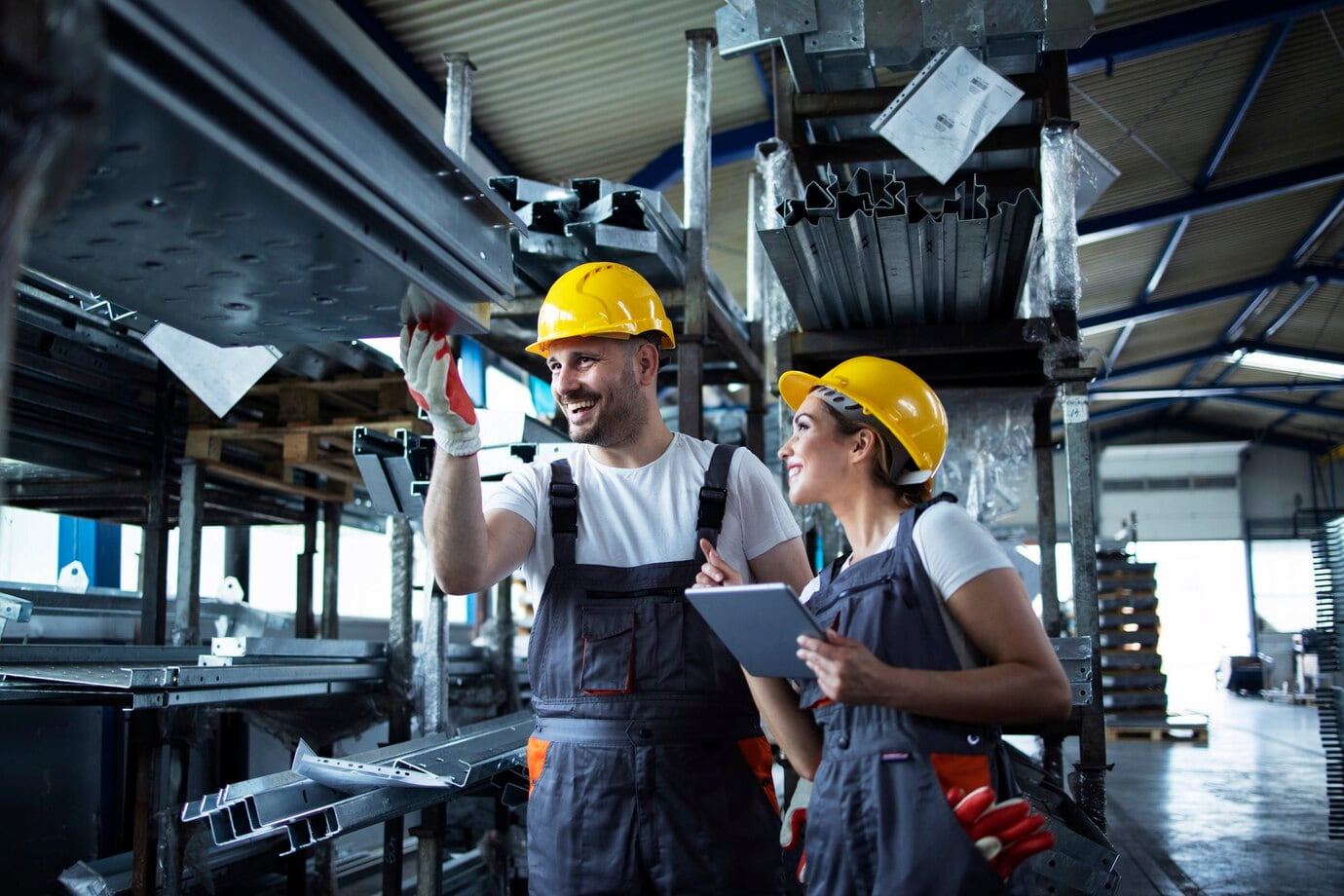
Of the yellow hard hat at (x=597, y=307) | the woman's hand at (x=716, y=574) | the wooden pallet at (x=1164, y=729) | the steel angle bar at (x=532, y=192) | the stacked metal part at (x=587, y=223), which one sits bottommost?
the wooden pallet at (x=1164, y=729)

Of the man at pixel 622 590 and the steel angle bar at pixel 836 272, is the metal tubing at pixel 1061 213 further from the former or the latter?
the man at pixel 622 590

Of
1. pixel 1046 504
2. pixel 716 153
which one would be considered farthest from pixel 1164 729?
pixel 1046 504

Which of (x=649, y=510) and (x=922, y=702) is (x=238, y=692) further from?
(x=922, y=702)

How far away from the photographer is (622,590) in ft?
7.82

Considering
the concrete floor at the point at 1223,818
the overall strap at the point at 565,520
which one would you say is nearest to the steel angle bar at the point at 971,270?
the overall strap at the point at 565,520

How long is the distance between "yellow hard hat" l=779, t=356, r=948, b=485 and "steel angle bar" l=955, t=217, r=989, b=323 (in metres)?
1.29

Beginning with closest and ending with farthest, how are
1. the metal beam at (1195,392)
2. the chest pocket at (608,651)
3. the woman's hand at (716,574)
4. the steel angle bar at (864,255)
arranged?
the woman's hand at (716,574), the chest pocket at (608,651), the steel angle bar at (864,255), the metal beam at (1195,392)

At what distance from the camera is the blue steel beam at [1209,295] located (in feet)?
51.7

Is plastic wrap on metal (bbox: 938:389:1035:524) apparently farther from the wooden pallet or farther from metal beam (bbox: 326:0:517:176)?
the wooden pallet

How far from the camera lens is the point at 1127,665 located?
541 inches

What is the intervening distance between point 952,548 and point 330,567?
5.60 meters

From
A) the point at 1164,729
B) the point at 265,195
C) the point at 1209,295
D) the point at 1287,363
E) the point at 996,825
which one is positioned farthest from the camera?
the point at 1287,363

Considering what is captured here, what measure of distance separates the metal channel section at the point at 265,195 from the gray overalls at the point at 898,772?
0.86 meters

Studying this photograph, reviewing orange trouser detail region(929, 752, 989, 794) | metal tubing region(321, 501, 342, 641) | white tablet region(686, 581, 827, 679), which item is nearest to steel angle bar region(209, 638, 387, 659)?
metal tubing region(321, 501, 342, 641)
